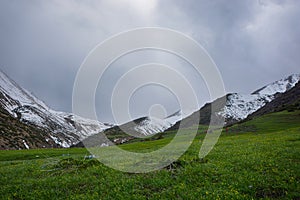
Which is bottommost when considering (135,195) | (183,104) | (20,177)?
(135,195)

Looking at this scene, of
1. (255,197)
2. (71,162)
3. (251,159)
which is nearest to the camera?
(255,197)

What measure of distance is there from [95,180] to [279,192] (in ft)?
40.8

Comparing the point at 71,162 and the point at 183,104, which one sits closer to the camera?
the point at 71,162

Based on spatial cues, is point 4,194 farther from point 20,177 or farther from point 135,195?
point 135,195

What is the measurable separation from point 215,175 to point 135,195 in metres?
6.48

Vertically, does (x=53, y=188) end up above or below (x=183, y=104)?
below

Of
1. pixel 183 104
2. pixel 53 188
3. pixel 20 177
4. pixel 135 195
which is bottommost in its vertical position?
pixel 135 195

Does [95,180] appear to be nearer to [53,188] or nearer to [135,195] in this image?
[53,188]

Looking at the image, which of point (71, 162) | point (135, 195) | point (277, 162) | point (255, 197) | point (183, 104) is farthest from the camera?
point (183, 104)

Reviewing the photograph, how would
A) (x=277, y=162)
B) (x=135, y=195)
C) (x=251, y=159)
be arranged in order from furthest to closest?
(x=251, y=159), (x=277, y=162), (x=135, y=195)

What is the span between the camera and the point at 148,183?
62.5 ft

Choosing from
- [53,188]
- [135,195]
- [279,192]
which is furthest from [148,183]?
[279,192]

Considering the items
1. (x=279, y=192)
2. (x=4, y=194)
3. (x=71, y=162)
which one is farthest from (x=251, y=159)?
(x=4, y=194)

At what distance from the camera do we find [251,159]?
78.3ft
